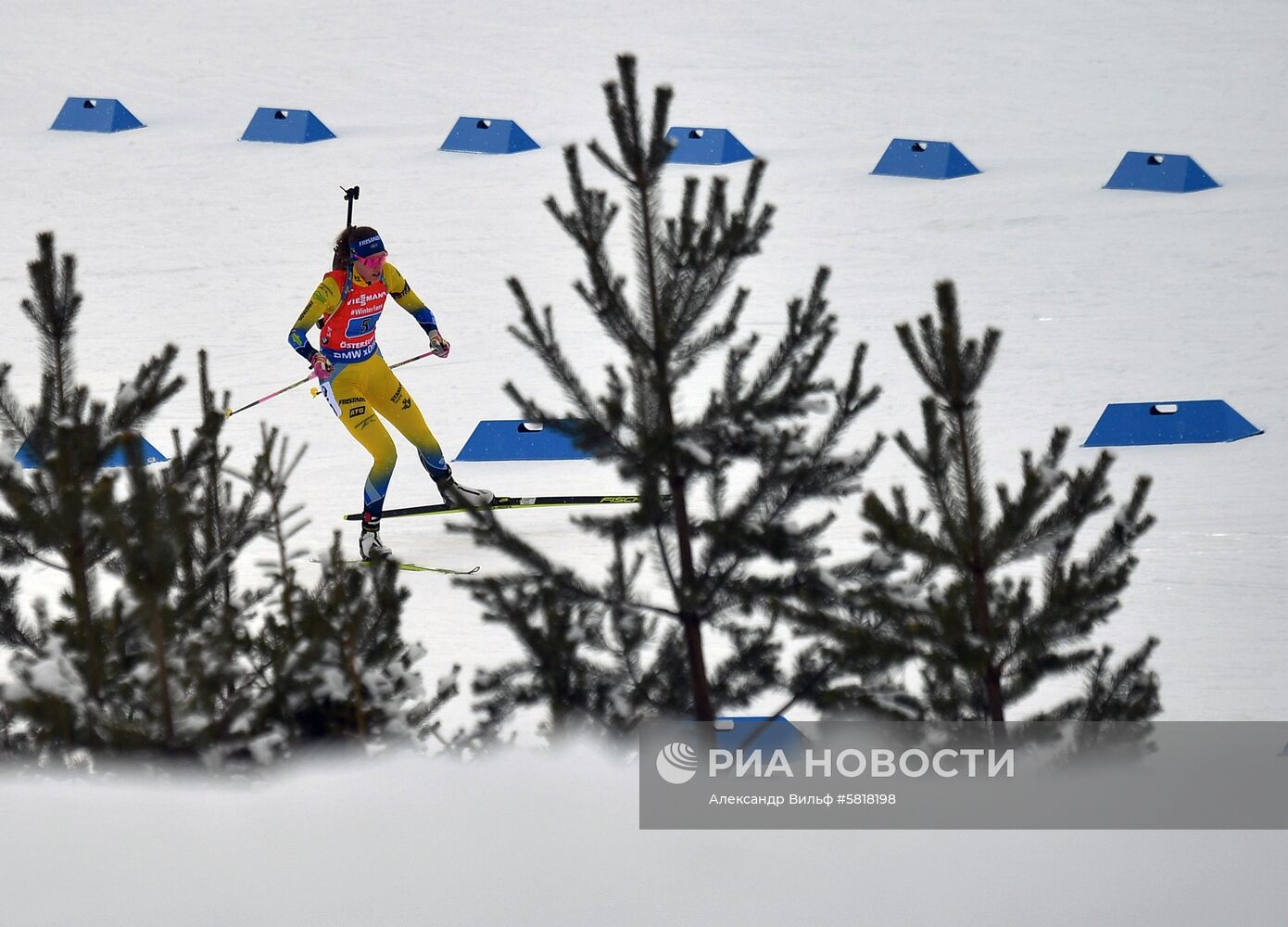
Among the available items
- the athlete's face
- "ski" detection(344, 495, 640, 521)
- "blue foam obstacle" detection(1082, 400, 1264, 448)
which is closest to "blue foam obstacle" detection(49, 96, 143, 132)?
"ski" detection(344, 495, 640, 521)

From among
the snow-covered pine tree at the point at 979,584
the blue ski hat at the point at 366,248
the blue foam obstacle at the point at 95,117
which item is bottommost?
the snow-covered pine tree at the point at 979,584

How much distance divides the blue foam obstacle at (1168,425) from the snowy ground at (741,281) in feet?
0.54

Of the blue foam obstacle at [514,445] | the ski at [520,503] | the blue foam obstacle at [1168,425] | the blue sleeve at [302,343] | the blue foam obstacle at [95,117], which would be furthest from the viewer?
the blue foam obstacle at [95,117]

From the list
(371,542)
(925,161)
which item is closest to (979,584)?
(371,542)

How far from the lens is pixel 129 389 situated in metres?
6.75

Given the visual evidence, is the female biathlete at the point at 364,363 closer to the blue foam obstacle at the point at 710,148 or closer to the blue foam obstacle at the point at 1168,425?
the blue foam obstacle at the point at 1168,425

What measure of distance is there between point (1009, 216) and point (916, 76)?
21.5 feet

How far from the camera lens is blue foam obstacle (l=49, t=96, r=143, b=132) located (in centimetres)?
2367

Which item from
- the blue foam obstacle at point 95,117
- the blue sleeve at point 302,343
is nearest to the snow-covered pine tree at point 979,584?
the blue sleeve at point 302,343

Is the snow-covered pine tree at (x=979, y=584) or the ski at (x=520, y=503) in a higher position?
the ski at (x=520, y=503)

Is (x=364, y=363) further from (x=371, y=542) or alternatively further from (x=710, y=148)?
(x=710, y=148)

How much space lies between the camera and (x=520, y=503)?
35.8ft
